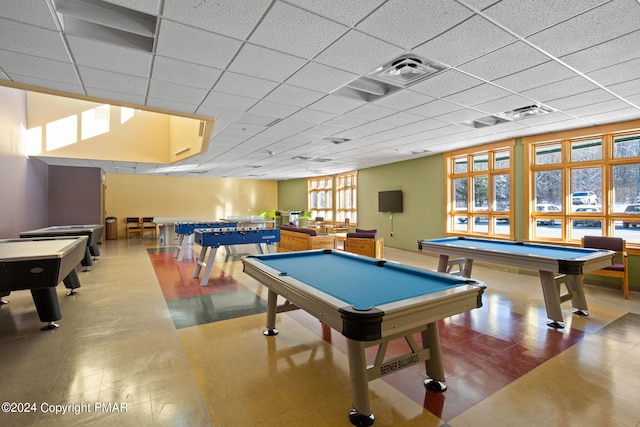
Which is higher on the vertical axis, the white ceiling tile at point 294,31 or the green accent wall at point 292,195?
the white ceiling tile at point 294,31

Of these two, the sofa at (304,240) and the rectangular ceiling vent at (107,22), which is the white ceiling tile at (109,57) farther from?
the sofa at (304,240)

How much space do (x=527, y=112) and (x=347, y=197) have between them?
→ 7.93m

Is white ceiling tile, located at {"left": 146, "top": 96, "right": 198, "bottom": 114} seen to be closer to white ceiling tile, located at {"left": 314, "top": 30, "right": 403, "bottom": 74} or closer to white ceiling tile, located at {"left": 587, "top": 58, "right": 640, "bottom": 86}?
white ceiling tile, located at {"left": 314, "top": 30, "right": 403, "bottom": 74}

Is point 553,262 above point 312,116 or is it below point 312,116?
below

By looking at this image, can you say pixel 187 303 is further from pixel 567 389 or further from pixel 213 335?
pixel 567 389

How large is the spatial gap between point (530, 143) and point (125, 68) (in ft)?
22.3

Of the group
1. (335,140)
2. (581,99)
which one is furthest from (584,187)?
(335,140)

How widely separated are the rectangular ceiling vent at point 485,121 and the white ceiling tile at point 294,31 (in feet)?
11.3

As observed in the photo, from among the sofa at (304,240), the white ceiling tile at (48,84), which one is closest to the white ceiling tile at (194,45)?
the white ceiling tile at (48,84)

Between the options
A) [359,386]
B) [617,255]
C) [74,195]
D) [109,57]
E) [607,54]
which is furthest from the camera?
[74,195]

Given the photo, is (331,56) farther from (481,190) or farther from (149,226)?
(149,226)

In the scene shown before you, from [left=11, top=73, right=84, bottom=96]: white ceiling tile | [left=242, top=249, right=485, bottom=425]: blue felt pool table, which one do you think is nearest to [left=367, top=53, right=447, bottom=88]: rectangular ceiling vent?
[left=242, top=249, right=485, bottom=425]: blue felt pool table

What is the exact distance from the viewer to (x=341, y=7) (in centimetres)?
213

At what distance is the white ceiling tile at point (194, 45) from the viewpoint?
2436mm
